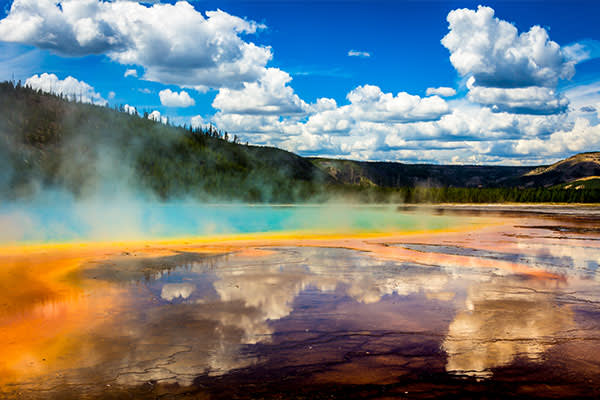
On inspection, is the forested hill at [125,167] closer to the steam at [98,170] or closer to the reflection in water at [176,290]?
the steam at [98,170]

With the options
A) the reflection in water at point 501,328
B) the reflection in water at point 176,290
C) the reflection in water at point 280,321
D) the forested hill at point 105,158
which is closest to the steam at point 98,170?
the forested hill at point 105,158

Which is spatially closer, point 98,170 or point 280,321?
point 280,321

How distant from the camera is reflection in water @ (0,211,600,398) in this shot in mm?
7324

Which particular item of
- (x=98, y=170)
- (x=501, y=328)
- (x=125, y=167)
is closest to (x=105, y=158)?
(x=125, y=167)

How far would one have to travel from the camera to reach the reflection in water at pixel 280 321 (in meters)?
7.32

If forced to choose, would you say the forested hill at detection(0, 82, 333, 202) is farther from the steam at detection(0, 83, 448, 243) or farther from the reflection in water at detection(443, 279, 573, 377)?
the reflection in water at detection(443, 279, 573, 377)

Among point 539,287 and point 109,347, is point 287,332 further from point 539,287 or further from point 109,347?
point 539,287

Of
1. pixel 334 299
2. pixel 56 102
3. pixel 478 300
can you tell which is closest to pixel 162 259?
pixel 334 299

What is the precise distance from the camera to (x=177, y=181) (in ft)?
386

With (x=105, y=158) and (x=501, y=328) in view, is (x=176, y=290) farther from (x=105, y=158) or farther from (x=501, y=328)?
(x=105, y=158)

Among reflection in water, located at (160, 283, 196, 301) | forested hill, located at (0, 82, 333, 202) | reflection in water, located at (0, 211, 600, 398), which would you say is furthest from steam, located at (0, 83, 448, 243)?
reflection in water, located at (160, 283, 196, 301)

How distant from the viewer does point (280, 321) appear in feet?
32.9

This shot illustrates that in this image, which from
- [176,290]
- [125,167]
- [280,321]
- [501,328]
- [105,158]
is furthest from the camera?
[105,158]

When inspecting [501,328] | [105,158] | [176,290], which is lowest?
[176,290]
